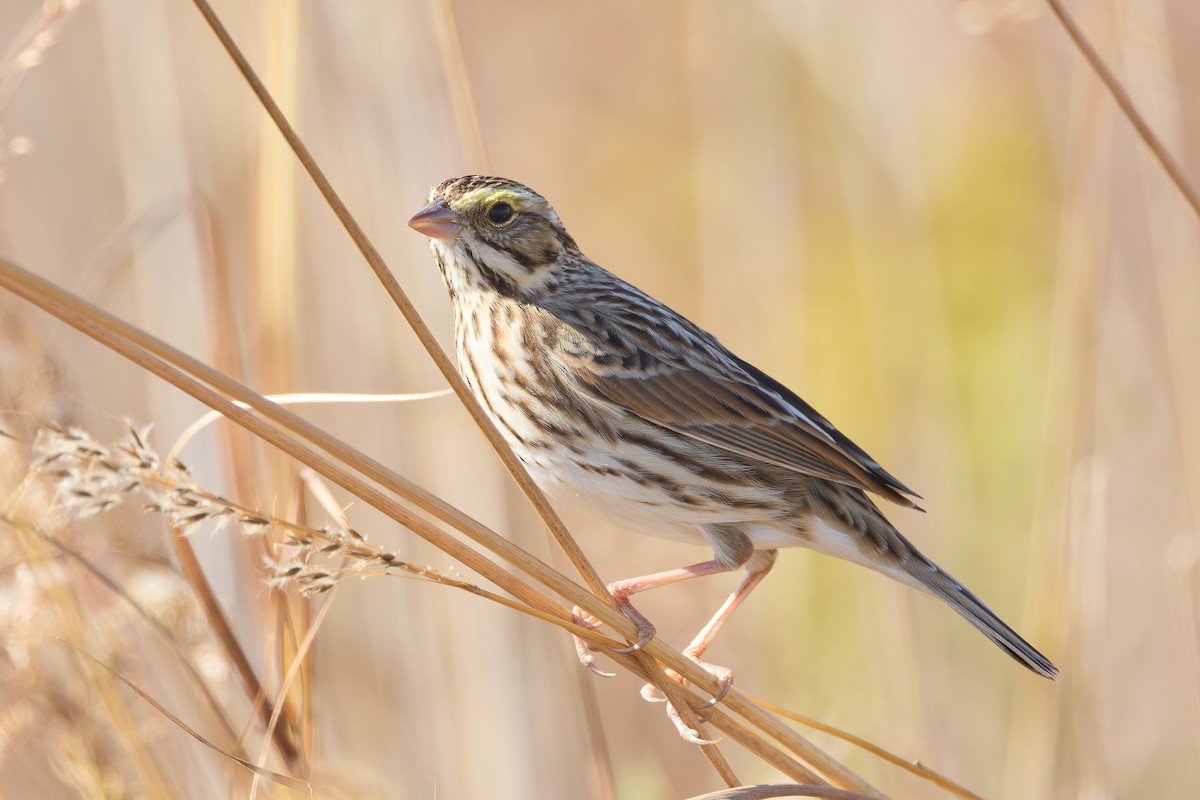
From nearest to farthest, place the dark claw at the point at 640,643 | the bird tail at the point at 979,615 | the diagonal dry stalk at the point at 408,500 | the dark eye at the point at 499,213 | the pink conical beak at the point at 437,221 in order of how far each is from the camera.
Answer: the diagonal dry stalk at the point at 408,500 < the dark claw at the point at 640,643 < the bird tail at the point at 979,615 < the pink conical beak at the point at 437,221 < the dark eye at the point at 499,213

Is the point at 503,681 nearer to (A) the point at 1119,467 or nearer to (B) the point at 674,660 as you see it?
(B) the point at 674,660

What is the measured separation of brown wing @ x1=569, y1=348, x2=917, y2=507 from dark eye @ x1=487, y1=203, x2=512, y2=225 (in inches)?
15.9

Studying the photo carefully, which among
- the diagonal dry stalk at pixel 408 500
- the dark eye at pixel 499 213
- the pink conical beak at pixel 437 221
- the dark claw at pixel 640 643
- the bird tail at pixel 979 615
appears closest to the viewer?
the diagonal dry stalk at pixel 408 500

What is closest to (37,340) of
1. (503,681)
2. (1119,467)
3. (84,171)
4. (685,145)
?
(503,681)

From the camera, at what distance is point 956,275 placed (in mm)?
5000

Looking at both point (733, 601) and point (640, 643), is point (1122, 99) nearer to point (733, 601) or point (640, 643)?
point (640, 643)

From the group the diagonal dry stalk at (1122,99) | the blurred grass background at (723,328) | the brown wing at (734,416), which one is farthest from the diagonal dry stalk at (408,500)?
the diagonal dry stalk at (1122,99)

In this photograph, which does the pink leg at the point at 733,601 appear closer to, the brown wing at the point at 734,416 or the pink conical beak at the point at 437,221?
the brown wing at the point at 734,416

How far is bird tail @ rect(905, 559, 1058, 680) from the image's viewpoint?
9.29 ft

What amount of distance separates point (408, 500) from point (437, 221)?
1361mm

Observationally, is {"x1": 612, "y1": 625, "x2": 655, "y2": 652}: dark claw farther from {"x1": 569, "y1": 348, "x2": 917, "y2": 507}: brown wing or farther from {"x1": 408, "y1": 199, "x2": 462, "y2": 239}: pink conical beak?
{"x1": 408, "y1": 199, "x2": 462, "y2": 239}: pink conical beak

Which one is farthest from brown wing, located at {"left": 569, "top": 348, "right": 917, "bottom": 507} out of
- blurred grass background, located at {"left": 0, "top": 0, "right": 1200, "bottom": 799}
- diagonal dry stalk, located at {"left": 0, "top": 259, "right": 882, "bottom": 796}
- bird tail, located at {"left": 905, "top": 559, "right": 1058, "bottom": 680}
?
diagonal dry stalk, located at {"left": 0, "top": 259, "right": 882, "bottom": 796}

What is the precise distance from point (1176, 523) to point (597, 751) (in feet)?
7.43

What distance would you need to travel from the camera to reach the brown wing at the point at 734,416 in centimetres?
300
